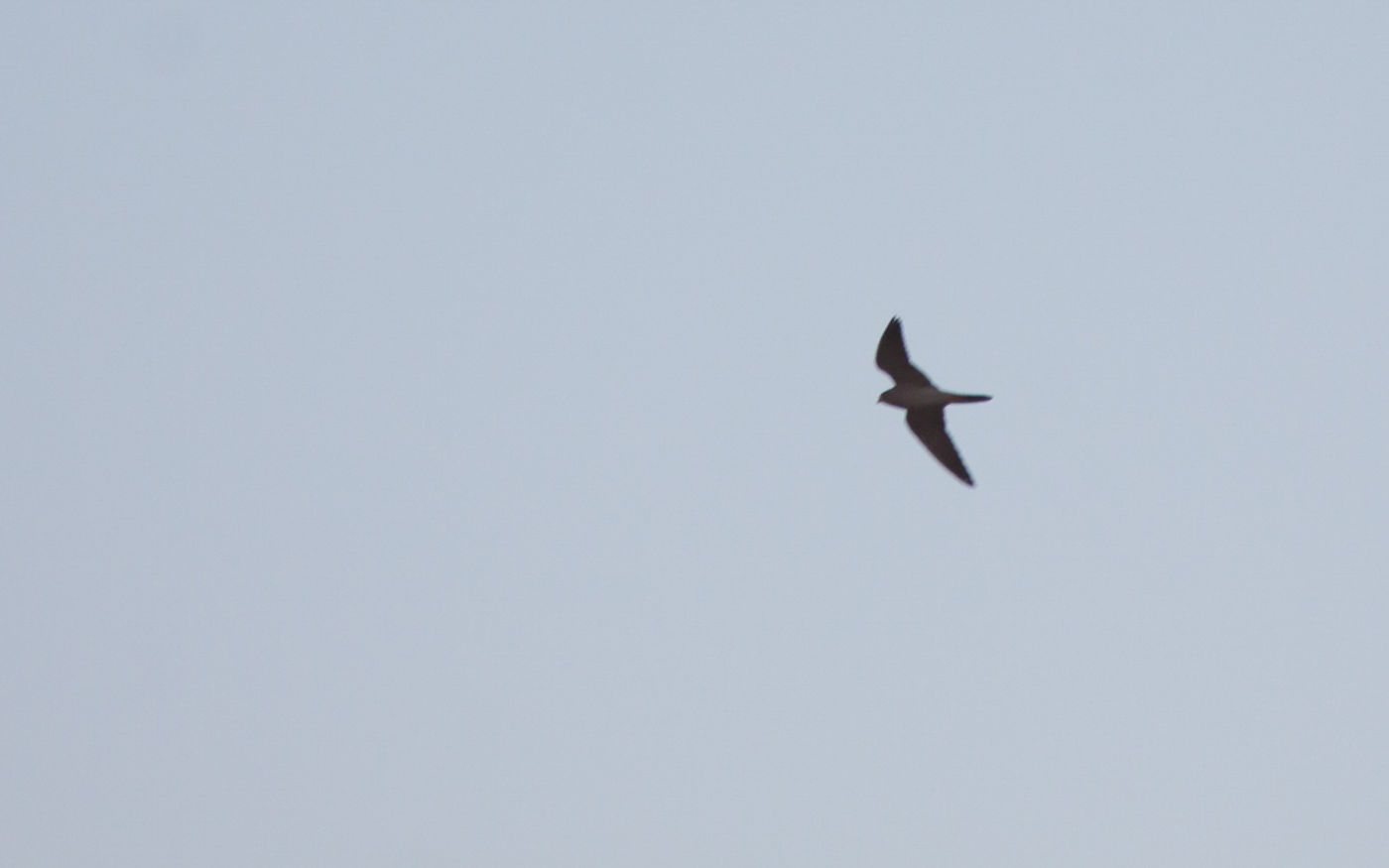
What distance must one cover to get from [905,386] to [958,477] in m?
2.54

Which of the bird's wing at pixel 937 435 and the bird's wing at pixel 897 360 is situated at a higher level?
the bird's wing at pixel 897 360

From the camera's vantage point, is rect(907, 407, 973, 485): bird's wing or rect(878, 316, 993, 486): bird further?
rect(907, 407, 973, 485): bird's wing

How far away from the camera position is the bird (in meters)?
71.3

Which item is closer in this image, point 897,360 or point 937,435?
point 897,360

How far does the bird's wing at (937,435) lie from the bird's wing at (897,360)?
922mm

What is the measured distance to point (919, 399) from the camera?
236 ft

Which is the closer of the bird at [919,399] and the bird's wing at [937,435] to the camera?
the bird at [919,399]

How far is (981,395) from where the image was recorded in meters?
68.8

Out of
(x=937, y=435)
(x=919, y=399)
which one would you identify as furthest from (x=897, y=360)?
(x=937, y=435)

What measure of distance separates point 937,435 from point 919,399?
1359mm

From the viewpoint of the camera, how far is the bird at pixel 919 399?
234ft

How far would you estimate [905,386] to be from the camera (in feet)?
236

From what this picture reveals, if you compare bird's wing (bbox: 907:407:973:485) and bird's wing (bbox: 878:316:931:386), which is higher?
bird's wing (bbox: 878:316:931:386)

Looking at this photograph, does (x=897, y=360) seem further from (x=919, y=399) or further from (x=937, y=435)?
(x=937, y=435)
